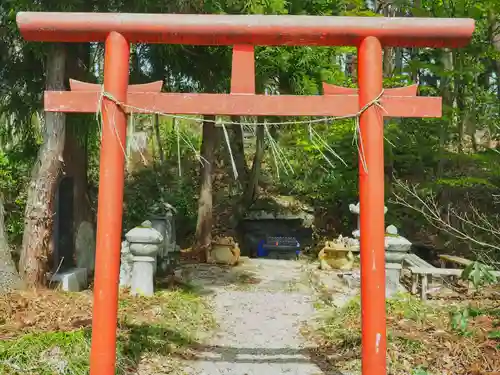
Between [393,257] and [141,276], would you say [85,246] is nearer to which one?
[141,276]

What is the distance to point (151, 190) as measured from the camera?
15195 mm

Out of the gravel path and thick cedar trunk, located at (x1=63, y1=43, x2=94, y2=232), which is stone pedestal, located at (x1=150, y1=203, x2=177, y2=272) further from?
thick cedar trunk, located at (x1=63, y1=43, x2=94, y2=232)

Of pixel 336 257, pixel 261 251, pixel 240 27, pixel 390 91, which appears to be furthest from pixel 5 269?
pixel 261 251

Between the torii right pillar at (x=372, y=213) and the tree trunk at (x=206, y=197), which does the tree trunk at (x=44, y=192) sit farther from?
the torii right pillar at (x=372, y=213)

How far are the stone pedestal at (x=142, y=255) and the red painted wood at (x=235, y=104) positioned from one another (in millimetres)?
3239

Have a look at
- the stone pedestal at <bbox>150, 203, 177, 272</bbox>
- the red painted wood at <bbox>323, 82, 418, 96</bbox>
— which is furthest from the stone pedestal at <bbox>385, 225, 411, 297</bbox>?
the stone pedestal at <bbox>150, 203, 177, 272</bbox>

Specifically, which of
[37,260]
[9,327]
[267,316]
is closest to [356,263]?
[267,316]

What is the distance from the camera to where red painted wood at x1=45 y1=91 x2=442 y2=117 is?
369cm

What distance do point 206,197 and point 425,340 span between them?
23.5 ft

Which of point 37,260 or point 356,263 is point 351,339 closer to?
point 37,260

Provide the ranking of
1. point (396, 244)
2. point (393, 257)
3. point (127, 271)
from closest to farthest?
1. point (396, 244)
2. point (393, 257)
3. point (127, 271)

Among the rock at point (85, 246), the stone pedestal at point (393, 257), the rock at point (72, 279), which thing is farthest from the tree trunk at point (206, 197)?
the stone pedestal at point (393, 257)

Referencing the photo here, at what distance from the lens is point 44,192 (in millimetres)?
6707

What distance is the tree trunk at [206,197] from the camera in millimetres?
10961
